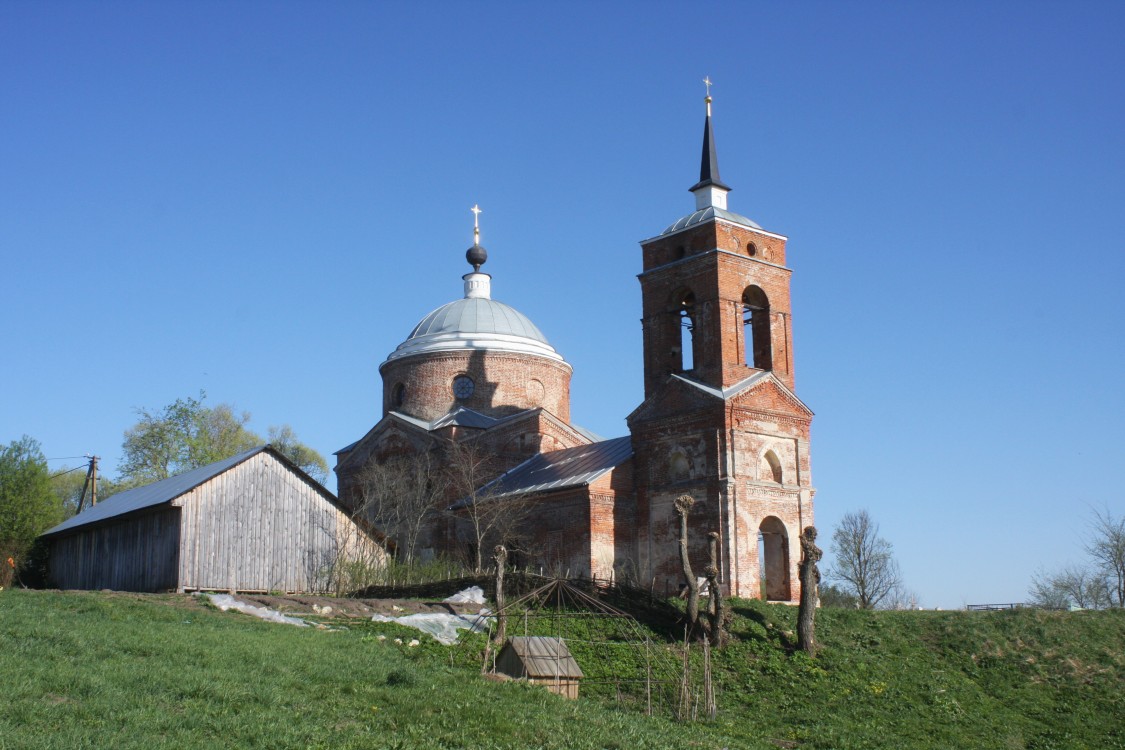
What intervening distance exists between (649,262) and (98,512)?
15633 millimetres

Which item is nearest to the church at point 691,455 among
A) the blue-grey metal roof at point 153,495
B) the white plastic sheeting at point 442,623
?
the blue-grey metal roof at point 153,495

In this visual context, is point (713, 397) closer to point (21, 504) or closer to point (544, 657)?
point (544, 657)

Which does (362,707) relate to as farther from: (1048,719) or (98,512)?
(98,512)

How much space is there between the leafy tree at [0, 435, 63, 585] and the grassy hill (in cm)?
1398

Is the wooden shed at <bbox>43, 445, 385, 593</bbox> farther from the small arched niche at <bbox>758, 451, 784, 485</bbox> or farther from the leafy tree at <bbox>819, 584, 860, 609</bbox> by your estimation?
the leafy tree at <bbox>819, 584, 860, 609</bbox>

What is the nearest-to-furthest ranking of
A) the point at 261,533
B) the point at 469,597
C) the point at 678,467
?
1. the point at 469,597
2. the point at 261,533
3. the point at 678,467

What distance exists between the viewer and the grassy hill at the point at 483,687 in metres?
10.7

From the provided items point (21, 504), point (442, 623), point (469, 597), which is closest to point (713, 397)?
point (469, 597)

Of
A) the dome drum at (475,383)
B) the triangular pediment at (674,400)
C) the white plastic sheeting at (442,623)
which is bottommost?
the white plastic sheeting at (442,623)

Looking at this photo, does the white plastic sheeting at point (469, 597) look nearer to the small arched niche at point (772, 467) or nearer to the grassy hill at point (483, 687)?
the grassy hill at point (483, 687)

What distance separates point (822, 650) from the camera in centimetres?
2008

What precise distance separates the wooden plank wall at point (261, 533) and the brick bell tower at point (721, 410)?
23.5ft

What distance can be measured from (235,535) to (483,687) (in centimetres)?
1306

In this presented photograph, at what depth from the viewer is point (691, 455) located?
→ 2688 cm
